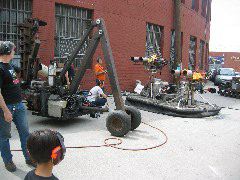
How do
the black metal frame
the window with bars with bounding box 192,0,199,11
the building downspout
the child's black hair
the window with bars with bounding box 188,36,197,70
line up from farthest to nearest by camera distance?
the window with bars with bounding box 192,0,199,11 → the window with bars with bounding box 188,36,197,70 → the building downspout → the black metal frame → the child's black hair

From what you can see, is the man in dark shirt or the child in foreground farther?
the man in dark shirt

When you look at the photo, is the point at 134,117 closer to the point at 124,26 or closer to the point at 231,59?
the point at 124,26

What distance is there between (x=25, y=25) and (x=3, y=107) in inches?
197

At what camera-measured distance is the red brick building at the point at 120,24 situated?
10.9 meters

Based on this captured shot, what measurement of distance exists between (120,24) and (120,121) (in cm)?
880

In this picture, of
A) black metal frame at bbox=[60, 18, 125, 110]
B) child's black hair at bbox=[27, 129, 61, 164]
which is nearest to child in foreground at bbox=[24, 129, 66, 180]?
child's black hair at bbox=[27, 129, 61, 164]

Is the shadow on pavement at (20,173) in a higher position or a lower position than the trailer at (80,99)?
lower

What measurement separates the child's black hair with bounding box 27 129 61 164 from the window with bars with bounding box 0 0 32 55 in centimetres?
912

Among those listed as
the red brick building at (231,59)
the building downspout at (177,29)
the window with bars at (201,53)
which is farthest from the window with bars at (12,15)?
the red brick building at (231,59)

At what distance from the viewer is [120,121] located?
6398 mm

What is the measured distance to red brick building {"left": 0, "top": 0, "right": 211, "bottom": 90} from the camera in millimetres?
10945

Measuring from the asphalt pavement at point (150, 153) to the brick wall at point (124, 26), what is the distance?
4.34 m

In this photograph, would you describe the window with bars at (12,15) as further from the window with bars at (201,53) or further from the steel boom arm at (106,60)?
the window with bars at (201,53)

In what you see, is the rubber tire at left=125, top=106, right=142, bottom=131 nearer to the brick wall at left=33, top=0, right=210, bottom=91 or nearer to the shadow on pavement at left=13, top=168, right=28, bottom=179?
the shadow on pavement at left=13, top=168, right=28, bottom=179
